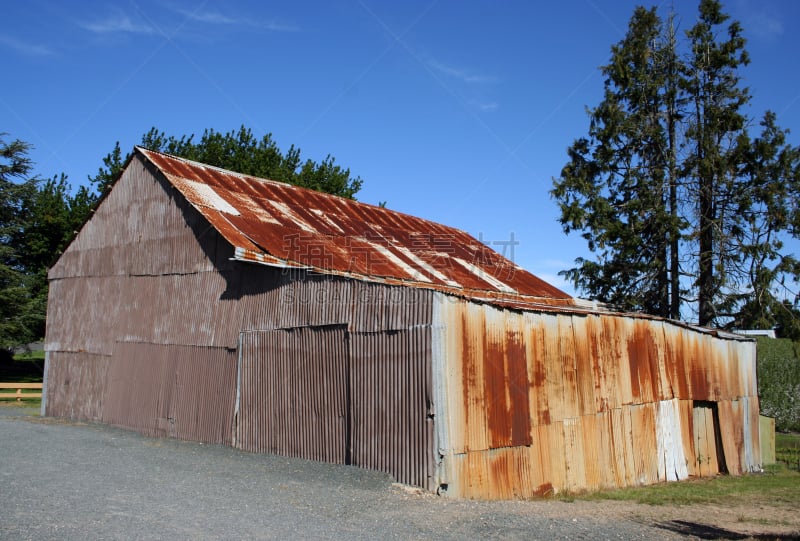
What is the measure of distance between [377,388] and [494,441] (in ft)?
7.12

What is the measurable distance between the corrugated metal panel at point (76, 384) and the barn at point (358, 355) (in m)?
0.06

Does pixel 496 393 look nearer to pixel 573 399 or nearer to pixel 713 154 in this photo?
pixel 573 399

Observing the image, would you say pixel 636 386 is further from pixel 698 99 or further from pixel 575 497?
pixel 698 99

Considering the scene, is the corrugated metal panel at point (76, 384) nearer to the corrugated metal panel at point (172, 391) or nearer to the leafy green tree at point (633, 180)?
the corrugated metal panel at point (172, 391)

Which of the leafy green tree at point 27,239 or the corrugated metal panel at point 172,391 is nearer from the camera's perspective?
the corrugated metal panel at point 172,391

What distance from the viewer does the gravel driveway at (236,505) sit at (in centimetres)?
750

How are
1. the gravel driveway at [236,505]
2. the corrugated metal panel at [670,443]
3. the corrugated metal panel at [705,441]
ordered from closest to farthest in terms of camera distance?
the gravel driveway at [236,505] → the corrugated metal panel at [670,443] → the corrugated metal panel at [705,441]

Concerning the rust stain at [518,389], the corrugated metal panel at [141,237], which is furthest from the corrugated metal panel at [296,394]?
the rust stain at [518,389]

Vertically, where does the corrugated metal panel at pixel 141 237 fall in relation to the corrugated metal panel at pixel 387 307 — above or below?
above

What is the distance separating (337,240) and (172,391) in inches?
215

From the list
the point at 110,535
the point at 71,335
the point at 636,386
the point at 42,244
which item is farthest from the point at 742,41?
the point at 42,244

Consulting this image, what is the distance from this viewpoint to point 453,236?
2456cm

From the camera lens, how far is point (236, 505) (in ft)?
28.2

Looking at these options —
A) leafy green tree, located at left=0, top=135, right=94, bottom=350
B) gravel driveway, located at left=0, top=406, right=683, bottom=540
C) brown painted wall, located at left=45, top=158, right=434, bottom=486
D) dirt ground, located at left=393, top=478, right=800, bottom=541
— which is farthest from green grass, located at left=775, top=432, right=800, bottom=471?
leafy green tree, located at left=0, top=135, right=94, bottom=350
